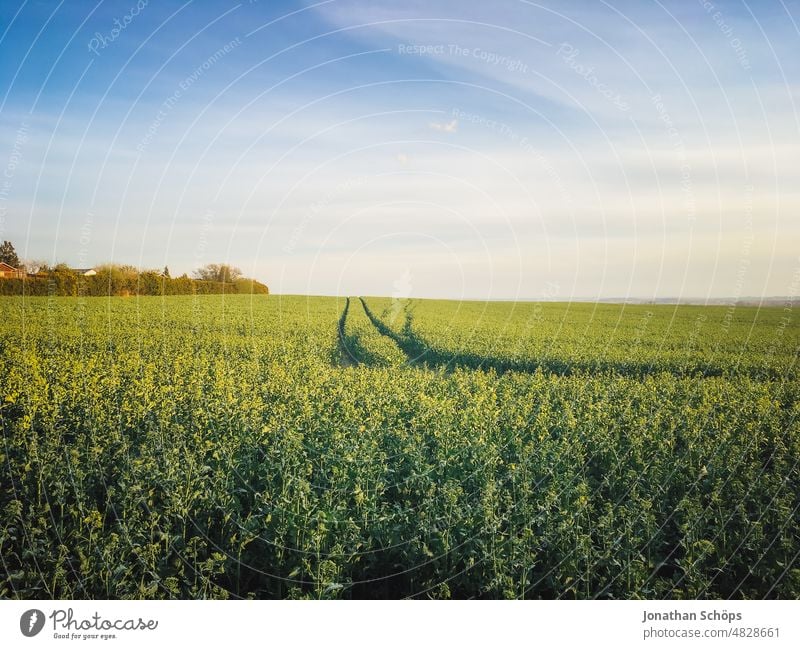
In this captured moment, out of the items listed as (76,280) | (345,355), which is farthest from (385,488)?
(345,355)

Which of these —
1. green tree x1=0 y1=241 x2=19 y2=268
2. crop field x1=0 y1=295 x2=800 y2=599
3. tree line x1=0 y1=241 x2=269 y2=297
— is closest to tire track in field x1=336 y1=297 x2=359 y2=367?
tree line x1=0 y1=241 x2=269 y2=297

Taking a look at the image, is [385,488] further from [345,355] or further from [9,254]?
[345,355]

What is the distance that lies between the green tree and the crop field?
259cm

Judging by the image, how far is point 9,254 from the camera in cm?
809

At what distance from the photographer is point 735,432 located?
11.1 metres

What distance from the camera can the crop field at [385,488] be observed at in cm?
577

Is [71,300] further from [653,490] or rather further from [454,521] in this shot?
[653,490]

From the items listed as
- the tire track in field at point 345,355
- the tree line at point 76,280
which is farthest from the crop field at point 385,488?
the tire track in field at point 345,355

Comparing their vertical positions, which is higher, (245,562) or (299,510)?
(299,510)

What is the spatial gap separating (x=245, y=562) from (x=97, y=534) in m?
1.61

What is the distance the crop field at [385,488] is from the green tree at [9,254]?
259cm

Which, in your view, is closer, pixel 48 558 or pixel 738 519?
pixel 48 558
